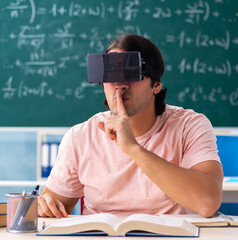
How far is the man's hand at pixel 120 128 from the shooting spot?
1.68 meters

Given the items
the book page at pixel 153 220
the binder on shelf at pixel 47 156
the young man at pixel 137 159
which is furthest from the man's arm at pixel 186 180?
the binder on shelf at pixel 47 156

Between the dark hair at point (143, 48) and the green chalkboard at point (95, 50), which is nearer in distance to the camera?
the dark hair at point (143, 48)

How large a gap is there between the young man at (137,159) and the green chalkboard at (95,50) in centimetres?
180

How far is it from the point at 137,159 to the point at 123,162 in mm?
178

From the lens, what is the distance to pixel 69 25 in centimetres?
380

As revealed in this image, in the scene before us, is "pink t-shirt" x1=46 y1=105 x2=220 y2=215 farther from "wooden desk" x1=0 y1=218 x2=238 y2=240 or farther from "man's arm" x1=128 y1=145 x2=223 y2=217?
"wooden desk" x1=0 y1=218 x2=238 y2=240

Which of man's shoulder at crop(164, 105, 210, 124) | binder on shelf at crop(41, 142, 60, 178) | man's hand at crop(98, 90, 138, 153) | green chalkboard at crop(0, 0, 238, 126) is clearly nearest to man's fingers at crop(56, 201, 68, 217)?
man's hand at crop(98, 90, 138, 153)

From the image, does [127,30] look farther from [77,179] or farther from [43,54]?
[77,179]

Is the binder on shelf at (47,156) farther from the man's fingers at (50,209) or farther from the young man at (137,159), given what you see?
the man's fingers at (50,209)

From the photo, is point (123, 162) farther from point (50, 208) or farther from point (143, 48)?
point (143, 48)

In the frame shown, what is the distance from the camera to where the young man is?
62.8 inches

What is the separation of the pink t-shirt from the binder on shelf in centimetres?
170

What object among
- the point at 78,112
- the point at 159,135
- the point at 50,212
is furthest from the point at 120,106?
the point at 78,112

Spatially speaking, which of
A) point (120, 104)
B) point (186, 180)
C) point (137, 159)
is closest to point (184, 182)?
point (186, 180)
